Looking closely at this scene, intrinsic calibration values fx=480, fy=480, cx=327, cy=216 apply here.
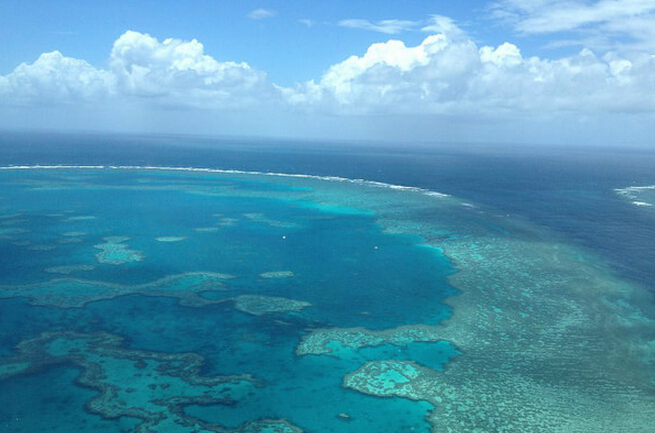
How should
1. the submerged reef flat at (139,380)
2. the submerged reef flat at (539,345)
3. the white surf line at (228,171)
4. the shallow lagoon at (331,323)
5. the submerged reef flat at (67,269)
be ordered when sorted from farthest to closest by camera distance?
the white surf line at (228,171) → the submerged reef flat at (67,269) → the shallow lagoon at (331,323) → the submerged reef flat at (539,345) → the submerged reef flat at (139,380)

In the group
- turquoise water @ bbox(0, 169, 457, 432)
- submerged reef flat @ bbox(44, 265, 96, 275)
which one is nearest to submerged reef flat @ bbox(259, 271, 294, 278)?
turquoise water @ bbox(0, 169, 457, 432)

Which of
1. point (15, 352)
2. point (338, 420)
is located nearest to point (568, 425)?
point (338, 420)

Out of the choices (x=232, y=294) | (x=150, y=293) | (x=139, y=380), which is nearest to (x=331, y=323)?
(x=232, y=294)

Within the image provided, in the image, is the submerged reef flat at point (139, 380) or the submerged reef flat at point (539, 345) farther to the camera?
the submerged reef flat at point (539, 345)

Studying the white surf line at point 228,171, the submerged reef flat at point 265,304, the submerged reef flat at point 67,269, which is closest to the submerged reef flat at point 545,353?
the submerged reef flat at point 265,304

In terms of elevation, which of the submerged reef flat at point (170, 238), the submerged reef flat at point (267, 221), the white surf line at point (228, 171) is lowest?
the submerged reef flat at point (170, 238)

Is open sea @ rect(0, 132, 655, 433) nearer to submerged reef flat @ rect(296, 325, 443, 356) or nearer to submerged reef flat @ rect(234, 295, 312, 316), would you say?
submerged reef flat @ rect(296, 325, 443, 356)

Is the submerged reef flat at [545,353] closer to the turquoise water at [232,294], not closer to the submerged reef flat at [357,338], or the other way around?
the submerged reef flat at [357,338]
